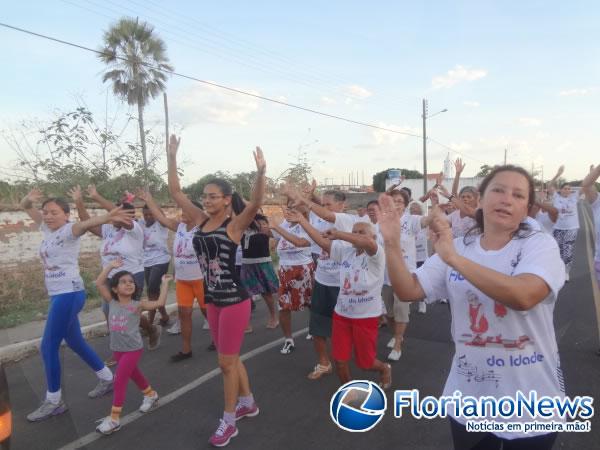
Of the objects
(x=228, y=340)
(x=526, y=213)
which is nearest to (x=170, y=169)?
(x=228, y=340)

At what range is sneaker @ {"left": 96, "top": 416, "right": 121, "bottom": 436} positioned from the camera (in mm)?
3475

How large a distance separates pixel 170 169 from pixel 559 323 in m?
5.56

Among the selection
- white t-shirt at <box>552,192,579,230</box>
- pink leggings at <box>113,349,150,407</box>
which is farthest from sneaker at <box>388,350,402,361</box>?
white t-shirt at <box>552,192,579,230</box>

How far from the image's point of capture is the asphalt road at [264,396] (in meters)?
3.34

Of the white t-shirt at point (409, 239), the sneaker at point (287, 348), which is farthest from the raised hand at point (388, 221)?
the sneaker at point (287, 348)

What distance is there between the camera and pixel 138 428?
11.8 ft

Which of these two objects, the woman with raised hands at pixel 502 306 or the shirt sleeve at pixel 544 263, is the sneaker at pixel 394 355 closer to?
the woman with raised hands at pixel 502 306

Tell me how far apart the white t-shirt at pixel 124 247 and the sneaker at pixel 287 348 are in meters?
2.07

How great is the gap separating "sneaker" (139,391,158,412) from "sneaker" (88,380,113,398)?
58 cm

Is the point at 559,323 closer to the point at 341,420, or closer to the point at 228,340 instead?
the point at 341,420

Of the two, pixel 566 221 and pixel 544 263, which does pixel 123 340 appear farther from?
pixel 566 221

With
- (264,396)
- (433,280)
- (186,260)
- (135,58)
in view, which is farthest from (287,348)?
(135,58)

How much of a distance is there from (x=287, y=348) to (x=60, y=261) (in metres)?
2.71

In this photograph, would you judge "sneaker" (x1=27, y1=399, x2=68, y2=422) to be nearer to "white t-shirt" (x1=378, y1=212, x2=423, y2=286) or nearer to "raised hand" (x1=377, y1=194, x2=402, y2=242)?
"raised hand" (x1=377, y1=194, x2=402, y2=242)
